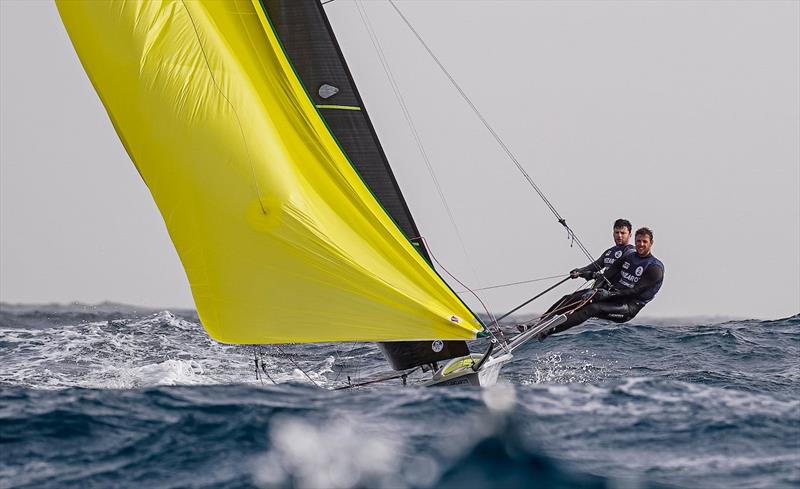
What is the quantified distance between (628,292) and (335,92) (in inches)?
155

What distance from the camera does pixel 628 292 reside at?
10648 millimetres

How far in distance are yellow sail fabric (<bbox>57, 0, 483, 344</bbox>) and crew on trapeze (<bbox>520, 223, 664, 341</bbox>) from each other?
1.41 m

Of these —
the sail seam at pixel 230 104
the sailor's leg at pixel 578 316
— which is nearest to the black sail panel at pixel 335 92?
the sail seam at pixel 230 104

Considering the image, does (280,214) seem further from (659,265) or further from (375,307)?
(659,265)

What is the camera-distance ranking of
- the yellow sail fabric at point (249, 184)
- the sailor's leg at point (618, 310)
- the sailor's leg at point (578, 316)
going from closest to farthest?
the yellow sail fabric at point (249, 184), the sailor's leg at point (578, 316), the sailor's leg at point (618, 310)

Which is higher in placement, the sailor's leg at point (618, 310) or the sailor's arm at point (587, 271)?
the sailor's arm at point (587, 271)

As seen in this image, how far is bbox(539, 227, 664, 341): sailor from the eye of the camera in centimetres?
1045

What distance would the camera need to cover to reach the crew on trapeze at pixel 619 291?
1045cm

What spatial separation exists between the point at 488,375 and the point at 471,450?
11.6ft

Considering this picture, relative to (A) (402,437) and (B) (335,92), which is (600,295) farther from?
(A) (402,437)

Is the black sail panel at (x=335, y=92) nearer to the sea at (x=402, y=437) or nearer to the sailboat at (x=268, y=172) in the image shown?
the sailboat at (x=268, y=172)

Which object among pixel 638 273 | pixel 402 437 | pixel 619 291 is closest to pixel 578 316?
pixel 619 291

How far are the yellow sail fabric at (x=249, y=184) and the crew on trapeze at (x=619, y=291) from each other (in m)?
1.41

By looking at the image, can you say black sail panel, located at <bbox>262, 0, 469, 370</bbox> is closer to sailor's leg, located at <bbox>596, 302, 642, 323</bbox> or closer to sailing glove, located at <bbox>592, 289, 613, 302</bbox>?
sailing glove, located at <bbox>592, 289, 613, 302</bbox>
